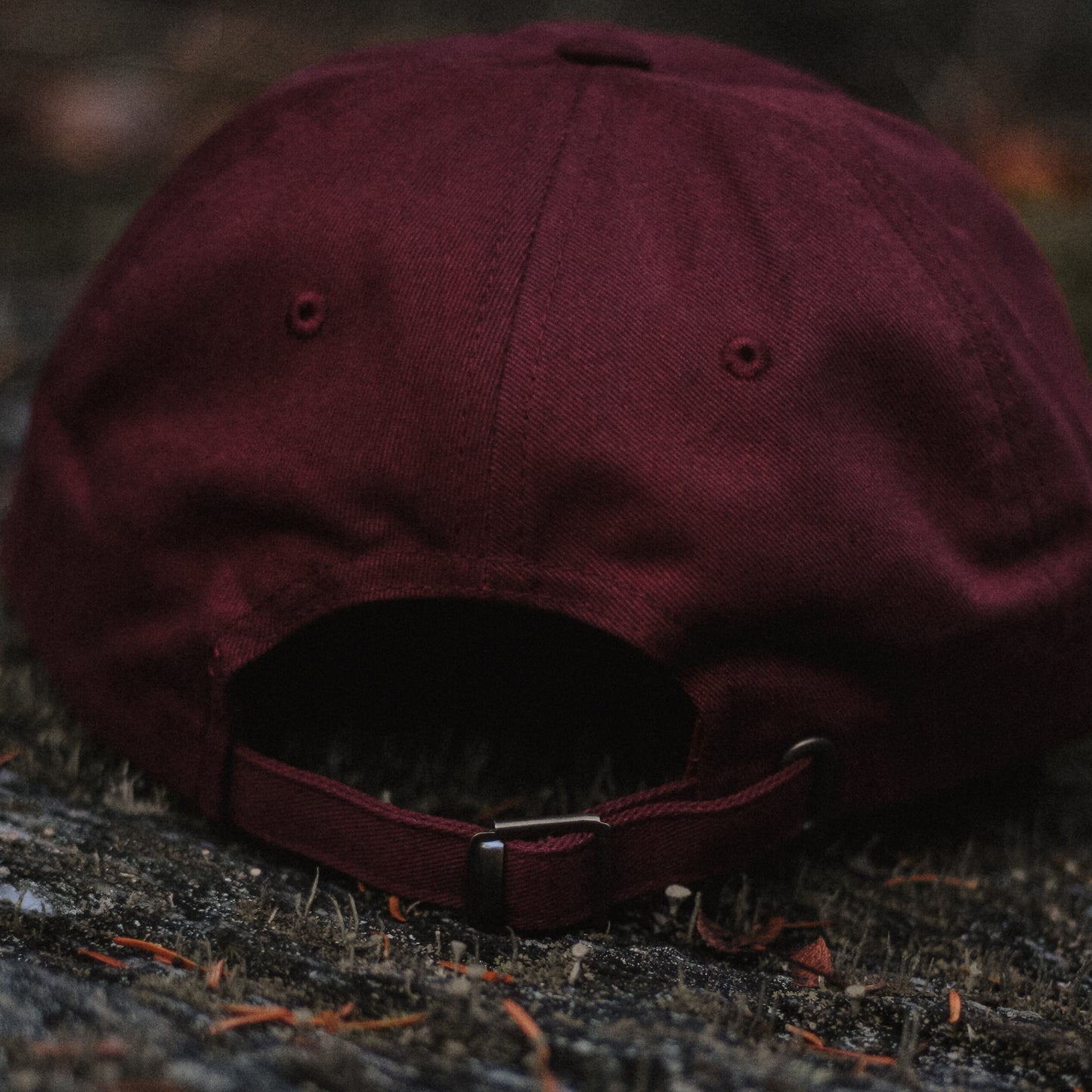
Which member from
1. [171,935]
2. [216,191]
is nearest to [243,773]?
[171,935]

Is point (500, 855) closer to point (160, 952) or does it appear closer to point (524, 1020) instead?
point (524, 1020)

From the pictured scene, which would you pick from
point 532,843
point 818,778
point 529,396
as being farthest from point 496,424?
point 818,778

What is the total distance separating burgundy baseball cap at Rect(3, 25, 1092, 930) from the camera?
121cm

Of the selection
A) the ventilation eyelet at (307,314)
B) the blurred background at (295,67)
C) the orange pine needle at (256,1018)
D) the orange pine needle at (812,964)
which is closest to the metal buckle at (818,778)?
the orange pine needle at (812,964)

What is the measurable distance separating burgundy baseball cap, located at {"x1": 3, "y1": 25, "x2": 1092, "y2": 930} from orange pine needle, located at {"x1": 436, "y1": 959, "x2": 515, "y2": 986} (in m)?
0.08

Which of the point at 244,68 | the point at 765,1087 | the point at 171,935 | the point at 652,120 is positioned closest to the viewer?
the point at 765,1087

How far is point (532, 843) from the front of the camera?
1.20 meters

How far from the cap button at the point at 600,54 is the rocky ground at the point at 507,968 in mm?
997

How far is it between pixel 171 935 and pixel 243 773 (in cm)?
20

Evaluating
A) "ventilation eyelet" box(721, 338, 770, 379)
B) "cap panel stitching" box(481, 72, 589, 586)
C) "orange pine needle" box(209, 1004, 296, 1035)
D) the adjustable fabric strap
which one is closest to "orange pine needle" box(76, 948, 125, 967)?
"orange pine needle" box(209, 1004, 296, 1035)

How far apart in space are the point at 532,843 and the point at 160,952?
365 mm

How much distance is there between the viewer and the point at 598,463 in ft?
3.91

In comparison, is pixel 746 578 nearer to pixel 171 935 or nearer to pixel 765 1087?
pixel 765 1087

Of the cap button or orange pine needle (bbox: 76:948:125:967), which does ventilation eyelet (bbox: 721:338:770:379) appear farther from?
orange pine needle (bbox: 76:948:125:967)
